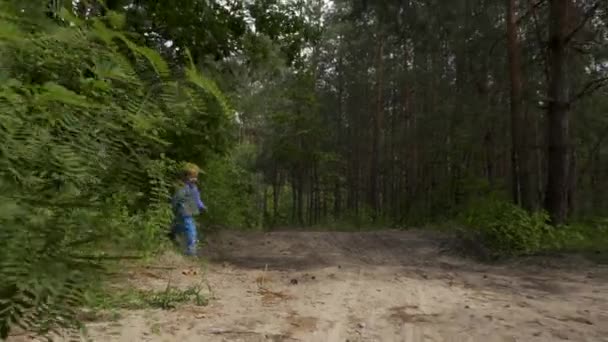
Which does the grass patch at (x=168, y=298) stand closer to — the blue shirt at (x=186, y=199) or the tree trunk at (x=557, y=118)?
the blue shirt at (x=186, y=199)

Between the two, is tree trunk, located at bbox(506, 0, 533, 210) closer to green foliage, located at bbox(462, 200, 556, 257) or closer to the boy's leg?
green foliage, located at bbox(462, 200, 556, 257)

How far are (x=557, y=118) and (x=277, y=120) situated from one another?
72.1 feet

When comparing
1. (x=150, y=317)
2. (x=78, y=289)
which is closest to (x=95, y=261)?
(x=78, y=289)

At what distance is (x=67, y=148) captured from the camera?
1.50 meters

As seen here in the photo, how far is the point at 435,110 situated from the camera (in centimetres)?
2527

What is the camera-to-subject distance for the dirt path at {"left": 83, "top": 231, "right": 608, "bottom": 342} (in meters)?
4.42

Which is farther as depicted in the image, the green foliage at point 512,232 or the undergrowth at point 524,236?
the green foliage at point 512,232

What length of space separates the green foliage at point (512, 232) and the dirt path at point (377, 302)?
92 centimetres

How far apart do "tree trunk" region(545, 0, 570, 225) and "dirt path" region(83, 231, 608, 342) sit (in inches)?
138

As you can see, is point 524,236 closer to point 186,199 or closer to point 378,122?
point 186,199

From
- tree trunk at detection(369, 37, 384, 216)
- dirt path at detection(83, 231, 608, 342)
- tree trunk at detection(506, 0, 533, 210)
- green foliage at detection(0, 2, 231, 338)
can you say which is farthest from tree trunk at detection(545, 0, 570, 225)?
tree trunk at detection(369, 37, 384, 216)

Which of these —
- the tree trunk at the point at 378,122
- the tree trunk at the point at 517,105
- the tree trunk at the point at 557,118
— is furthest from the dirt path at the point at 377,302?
the tree trunk at the point at 378,122

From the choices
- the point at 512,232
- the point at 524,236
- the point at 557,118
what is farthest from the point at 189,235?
the point at 557,118

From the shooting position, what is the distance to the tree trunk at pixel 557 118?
11.5 meters
